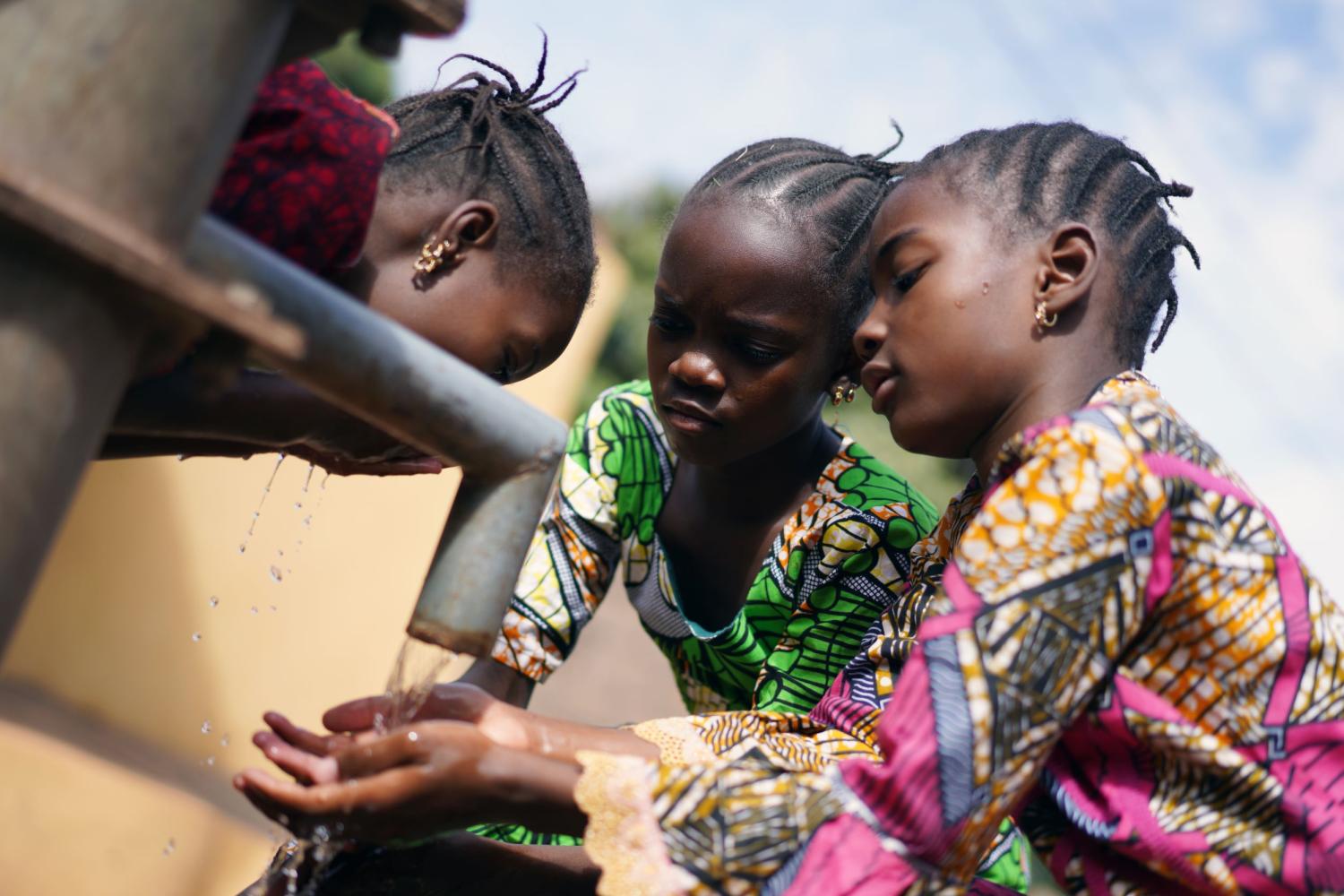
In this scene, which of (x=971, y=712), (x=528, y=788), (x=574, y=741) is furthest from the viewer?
(x=574, y=741)

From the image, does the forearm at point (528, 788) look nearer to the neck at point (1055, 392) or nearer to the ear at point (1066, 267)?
the neck at point (1055, 392)

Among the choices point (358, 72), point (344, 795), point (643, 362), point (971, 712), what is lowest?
point (344, 795)

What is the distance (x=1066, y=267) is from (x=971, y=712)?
0.85 metres

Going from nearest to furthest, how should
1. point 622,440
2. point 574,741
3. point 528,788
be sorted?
point 528,788
point 574,741
point 622,440

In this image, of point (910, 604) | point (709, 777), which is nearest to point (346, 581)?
point (910, 604)

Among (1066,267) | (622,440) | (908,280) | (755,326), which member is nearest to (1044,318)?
(1066,267)

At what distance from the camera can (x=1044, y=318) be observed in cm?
217

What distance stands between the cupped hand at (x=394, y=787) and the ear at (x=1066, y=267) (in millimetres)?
1094

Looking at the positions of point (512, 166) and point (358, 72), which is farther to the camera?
point (358, 72)

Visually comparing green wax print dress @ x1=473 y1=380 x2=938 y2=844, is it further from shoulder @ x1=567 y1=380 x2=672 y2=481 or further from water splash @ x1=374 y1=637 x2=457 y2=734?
water splash @ x1=374 y1=637 x2=457 y2=734

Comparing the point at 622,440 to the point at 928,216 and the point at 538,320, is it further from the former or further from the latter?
the point at 928,216

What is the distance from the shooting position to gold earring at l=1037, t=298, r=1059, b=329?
2.17 m

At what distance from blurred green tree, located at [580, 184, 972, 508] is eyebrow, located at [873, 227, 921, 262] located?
27.0 ft

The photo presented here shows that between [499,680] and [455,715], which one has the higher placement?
[499,680]
